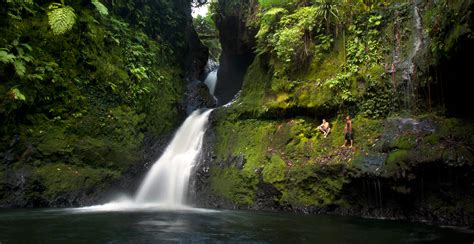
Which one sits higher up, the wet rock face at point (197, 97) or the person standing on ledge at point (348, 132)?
the wet rock face at point (197, 97)

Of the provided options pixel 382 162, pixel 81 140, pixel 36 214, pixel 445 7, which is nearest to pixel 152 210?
pixel 36 214

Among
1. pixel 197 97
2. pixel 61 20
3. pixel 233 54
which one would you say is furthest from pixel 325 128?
pixel 233 54

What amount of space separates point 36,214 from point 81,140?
127 inches

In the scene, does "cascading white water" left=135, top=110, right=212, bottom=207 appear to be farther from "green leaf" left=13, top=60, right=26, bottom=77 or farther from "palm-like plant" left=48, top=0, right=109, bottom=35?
"palm-like plant" left=48, top=0, right=109, bottom=35

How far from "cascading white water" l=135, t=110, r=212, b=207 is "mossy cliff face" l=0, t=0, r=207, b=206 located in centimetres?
54

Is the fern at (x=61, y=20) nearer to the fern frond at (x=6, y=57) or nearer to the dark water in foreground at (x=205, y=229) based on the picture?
the fern frond at (x=6, y=57)

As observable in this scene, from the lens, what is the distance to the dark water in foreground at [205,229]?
5.71 metres

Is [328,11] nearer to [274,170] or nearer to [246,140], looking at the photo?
[246,140]

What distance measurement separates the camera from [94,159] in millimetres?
11078

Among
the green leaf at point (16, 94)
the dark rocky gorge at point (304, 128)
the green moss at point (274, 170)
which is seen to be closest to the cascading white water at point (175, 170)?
the dark rocky gorge at point (304, 128)

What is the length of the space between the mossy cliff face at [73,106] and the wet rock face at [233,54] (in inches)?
203

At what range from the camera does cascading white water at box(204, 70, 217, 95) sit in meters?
19.6

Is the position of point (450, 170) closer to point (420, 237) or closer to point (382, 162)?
point (382, 162)

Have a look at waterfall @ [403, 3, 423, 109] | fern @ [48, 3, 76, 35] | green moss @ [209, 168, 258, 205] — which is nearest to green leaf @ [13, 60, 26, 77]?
fern @ [48, 3, 76, 35]
